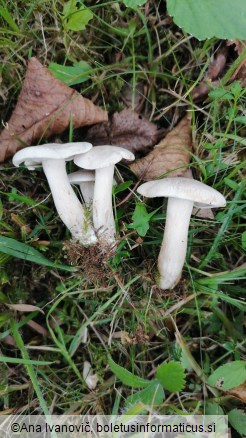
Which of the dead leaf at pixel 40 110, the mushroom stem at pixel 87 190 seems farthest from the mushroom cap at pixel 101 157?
the dead leaf at pixel 40 110

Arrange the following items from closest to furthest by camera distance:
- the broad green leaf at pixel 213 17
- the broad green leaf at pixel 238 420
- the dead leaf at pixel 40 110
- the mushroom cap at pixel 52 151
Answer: the broad green leaf at pixel 213 17
the mushroom cap at pixel 52 151
the broad green leaf at pixel 238 420
the dead leaf at pixel 40 110

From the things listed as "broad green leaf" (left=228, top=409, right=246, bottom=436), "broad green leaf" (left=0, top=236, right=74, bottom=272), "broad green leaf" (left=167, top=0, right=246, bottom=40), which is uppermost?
"broad green leaf" (left=167, top=0, right=246, bottom=40)

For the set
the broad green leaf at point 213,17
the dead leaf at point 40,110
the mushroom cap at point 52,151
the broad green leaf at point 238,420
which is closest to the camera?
the broad green leaf at point 213,17

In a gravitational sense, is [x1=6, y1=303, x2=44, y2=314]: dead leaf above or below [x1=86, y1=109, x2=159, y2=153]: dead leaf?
below

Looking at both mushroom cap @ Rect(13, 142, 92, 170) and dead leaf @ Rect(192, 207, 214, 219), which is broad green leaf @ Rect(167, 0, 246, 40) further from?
dead leaf @ Rect(192, 207, 214, 219)

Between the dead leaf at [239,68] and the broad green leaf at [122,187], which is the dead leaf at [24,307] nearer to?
the broad green leaf at [122,187]

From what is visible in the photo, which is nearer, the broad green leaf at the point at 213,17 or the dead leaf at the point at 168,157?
the broad green leaf at the point at 213,17

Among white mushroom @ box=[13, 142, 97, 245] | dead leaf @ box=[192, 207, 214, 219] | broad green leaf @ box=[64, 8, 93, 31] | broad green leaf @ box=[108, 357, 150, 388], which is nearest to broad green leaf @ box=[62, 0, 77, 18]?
broad green leaf @ box=[64, 8, 93, 31]
